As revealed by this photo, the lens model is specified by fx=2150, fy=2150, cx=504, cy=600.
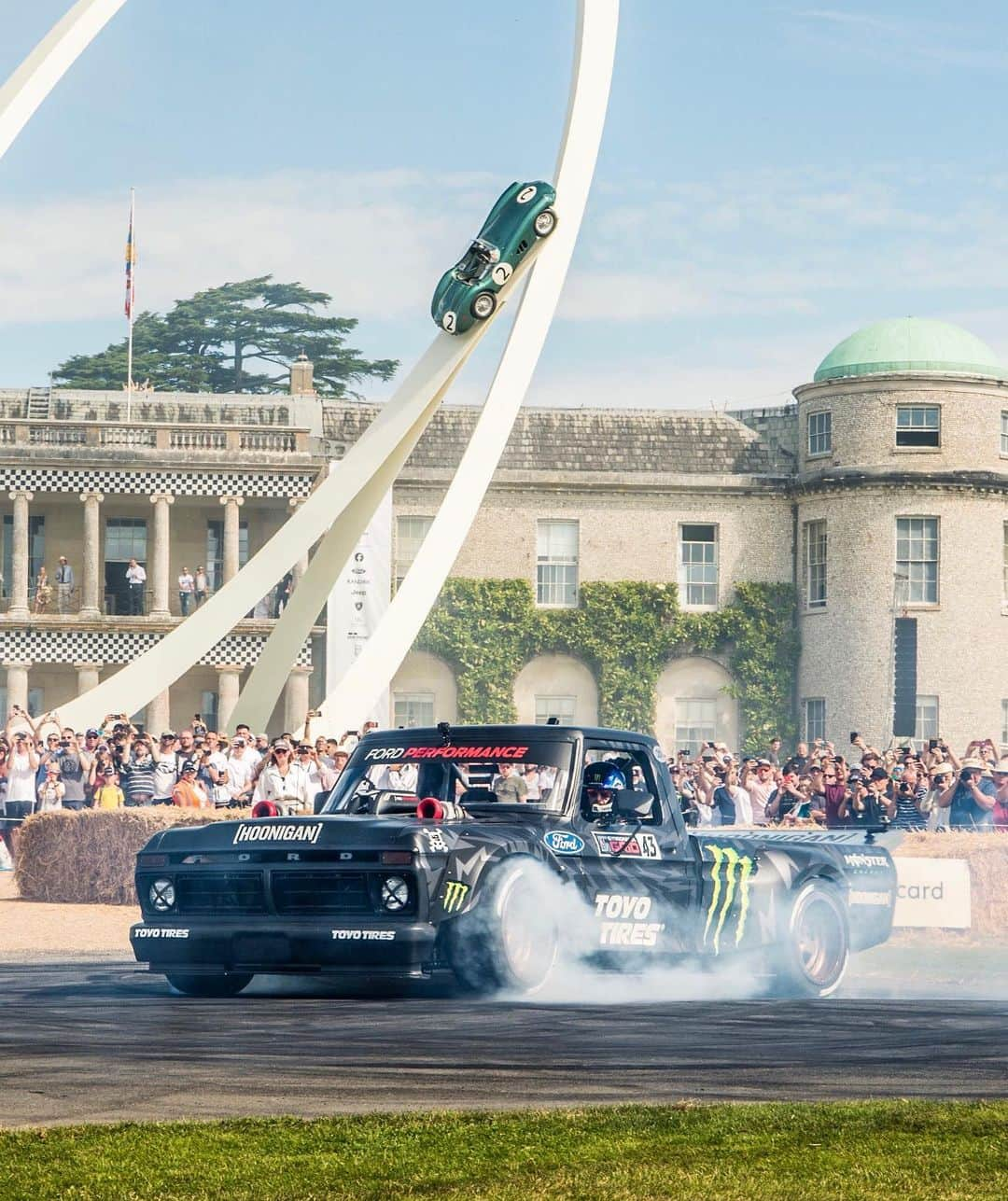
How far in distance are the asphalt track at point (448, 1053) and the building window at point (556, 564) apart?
41436 millimetres

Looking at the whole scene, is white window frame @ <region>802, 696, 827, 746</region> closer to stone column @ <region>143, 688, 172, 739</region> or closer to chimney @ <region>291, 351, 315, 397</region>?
stone column @ <region>143, 688, 172, 739</region>

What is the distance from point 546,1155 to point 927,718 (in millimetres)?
45021

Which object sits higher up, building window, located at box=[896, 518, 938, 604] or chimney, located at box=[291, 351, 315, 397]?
chimney, located at box=[291, 351, 315, 397]

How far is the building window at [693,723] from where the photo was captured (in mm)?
52875

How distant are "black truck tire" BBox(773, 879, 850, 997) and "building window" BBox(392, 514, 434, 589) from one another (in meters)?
40.2

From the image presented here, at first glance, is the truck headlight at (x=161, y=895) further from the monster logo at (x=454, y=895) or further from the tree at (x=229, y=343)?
the tree at (x=229, y=343)

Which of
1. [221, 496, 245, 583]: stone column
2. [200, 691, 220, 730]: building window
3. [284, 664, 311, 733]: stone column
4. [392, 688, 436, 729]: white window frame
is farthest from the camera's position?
[221, 496, 245, 583]: stone column

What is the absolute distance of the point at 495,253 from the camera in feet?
107

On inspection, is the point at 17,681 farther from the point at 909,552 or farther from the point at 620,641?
the point at 909,552

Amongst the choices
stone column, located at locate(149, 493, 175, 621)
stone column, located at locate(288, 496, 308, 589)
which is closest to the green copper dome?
stone column, located at locate(288, 496, 308, 589)

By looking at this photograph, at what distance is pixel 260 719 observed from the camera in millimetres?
34344

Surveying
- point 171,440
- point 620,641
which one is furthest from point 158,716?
point 620,641

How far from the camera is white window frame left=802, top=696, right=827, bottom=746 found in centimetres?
5206

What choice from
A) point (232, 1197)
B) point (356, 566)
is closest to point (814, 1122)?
point (232, 1197)
